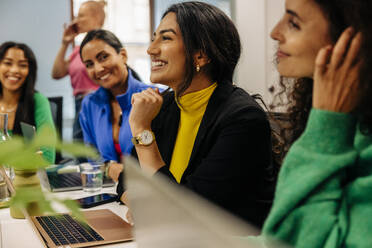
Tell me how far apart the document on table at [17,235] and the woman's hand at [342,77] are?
0.71m

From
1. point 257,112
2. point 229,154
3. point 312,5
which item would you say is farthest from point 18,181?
point 312,5

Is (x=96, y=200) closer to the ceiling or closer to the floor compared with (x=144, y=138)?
closer to the floor

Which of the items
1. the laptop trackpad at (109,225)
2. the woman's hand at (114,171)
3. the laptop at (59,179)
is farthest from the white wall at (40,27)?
the laptop trackpad at (109,225)

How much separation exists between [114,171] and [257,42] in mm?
2040

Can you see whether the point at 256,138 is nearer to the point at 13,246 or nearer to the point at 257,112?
the point at 257,112

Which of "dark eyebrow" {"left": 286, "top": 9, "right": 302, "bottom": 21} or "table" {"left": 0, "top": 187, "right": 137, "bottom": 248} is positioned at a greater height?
"dark eyebrow" {"left": 286, "top": 9, "right": 302, "bottom": 21}

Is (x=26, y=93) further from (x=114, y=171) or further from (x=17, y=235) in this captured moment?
(x=17, y=235)

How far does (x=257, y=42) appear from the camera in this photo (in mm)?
3387

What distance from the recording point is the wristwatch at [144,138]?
1363mm

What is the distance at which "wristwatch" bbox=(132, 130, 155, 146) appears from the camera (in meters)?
1.36

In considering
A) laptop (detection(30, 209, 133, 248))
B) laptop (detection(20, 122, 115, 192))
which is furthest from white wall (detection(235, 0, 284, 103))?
laptop (detection(30, 209, 133, 248))

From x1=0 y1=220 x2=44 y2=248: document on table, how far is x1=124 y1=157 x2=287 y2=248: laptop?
710mm

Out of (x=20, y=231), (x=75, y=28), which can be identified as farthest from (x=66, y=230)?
(x=75, y=28)

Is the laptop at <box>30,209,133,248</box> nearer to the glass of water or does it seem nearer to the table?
the table
